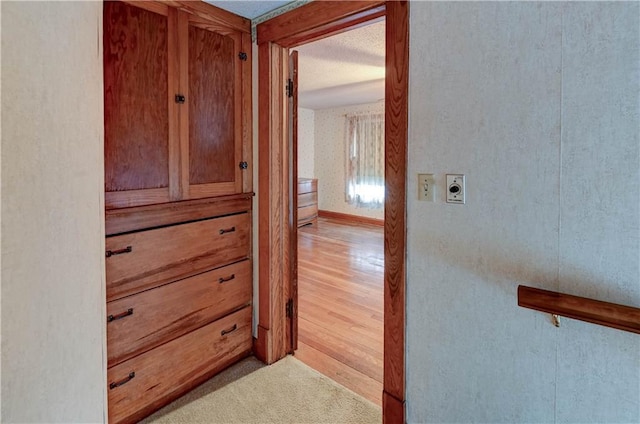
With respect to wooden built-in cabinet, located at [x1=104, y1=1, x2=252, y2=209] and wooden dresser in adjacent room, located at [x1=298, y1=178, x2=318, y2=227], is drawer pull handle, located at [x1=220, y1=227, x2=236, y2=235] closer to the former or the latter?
wooden built-in cabinet, located at [x1=104, y1=1, x2=252, y2=209]

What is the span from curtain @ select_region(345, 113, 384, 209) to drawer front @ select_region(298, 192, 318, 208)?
0.83 meters

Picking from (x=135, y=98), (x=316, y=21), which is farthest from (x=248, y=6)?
(x=135, y=98)

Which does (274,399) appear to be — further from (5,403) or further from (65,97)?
(65,97)

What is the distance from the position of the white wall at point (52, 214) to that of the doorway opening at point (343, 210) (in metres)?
1.21

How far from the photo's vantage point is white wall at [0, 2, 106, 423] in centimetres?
90

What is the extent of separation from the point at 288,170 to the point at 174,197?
0.67 metres

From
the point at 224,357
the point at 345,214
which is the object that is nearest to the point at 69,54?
the point at 224,357

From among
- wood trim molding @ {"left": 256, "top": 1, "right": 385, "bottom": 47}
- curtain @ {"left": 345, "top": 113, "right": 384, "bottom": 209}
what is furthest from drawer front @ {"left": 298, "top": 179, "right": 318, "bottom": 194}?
wood trim molding @ {"left": 256, "top": 1, "right": 385, "bottom": 47}

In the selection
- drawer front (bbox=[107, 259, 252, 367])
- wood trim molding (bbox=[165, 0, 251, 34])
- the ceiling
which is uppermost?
the ceiling

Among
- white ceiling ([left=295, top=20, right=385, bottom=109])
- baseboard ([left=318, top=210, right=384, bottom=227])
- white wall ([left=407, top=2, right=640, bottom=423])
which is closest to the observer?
white wall ([left=407, top=2, right=640, bottom=423])

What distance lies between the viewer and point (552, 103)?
3.65ft

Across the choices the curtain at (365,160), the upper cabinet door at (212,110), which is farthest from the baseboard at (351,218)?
the upper cabinet door at (212,110)

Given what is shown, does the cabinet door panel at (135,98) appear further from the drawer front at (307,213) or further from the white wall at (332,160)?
the white wall at (332,160)

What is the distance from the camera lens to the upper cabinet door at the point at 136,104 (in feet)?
4.85
